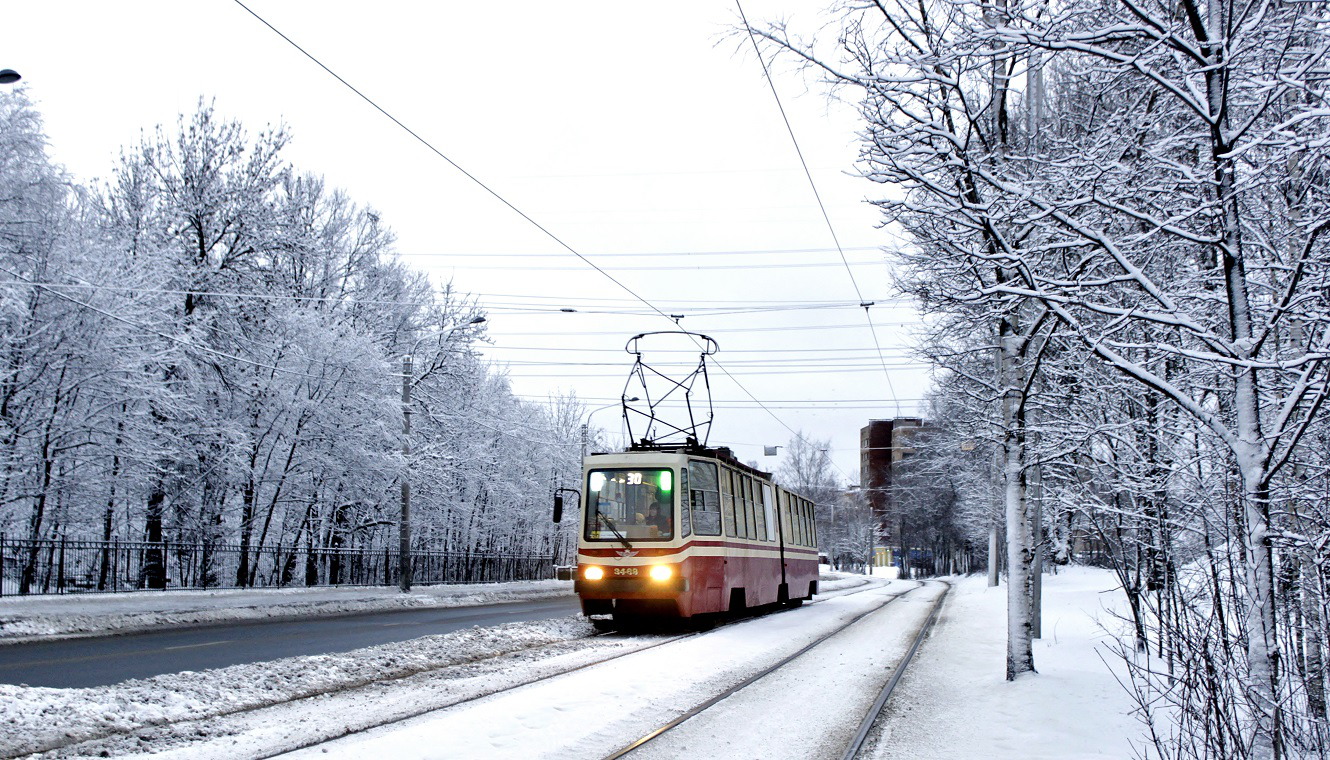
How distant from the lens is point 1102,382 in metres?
10.1

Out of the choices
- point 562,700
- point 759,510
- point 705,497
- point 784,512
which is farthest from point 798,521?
point 562,700

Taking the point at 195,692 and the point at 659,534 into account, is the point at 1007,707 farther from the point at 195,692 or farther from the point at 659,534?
the point at 659,534

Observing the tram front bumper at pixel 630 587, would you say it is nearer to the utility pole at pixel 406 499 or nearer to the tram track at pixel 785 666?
the tram track at pixel 785 666

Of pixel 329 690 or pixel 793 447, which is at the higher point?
pixel 793 447

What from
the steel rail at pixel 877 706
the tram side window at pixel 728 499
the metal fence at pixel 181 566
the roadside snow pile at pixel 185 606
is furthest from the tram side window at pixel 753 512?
the metal fence at pixel 181 566

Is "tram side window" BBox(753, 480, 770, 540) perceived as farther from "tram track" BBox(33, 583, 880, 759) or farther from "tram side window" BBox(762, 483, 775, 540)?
"tram track" BBox(33, 583, 880, 759)

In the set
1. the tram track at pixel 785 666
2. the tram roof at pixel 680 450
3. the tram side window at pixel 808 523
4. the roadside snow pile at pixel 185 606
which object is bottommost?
the roadside snow pile at pixel 185 606

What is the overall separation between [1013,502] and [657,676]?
4.43m

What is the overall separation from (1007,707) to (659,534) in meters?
8.92

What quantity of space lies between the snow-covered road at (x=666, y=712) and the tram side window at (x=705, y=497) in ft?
11.9

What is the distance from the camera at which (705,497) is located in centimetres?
1869

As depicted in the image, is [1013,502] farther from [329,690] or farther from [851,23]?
[329,690]

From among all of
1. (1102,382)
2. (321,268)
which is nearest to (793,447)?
(321,268)

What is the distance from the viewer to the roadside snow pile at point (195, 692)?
7867 mm
